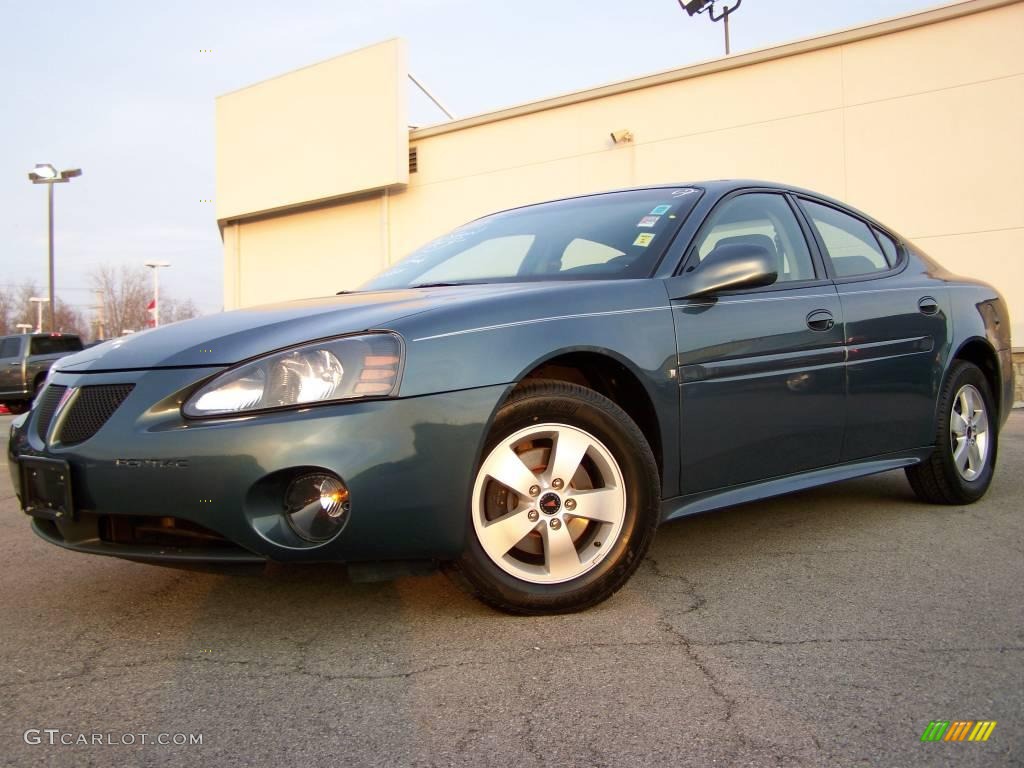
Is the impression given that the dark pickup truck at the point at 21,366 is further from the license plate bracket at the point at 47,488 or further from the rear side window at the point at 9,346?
the license plate bracket at the point at 47,488

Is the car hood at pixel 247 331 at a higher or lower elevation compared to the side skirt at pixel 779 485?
higher

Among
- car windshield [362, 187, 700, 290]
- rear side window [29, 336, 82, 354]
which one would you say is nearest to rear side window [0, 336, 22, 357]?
rear side window [29, 336, 82, 354]

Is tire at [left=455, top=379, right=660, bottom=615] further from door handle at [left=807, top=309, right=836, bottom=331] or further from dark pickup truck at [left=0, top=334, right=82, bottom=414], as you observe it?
dark pickup truck at [left=0, top=334, right=82, bottom=414]

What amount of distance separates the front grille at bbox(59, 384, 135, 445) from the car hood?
7 centimetres

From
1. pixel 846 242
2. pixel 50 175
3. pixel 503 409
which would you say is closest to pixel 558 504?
pixel 503 409

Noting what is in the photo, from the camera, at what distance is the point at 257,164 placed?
66.4 ft

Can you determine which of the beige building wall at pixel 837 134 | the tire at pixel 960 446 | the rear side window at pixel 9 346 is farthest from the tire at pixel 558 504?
the rear side window at pixel 9 346

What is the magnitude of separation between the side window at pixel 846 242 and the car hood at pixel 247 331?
1681mm

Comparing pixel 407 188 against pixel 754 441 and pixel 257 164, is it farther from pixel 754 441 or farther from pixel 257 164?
pixel 754 441

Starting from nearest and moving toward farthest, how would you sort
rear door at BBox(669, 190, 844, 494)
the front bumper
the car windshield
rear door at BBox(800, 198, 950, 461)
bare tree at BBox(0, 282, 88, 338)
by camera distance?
the front bumper → rear door at BBox(669, 190, 844, 494) → the car windshield → rear door at BBox(800, 198, 950, 461) → bare tree at BBox(0, 282, 88, 338)

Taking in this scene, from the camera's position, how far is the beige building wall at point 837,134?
12.1 meters

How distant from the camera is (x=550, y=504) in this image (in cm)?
269

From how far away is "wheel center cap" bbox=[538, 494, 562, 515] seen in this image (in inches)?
106

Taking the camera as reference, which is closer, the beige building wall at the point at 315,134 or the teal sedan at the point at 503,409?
the teal sedan at the point at 503,409
